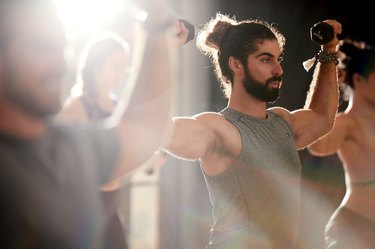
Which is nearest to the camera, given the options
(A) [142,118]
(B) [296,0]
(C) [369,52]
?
(A) [142,118]

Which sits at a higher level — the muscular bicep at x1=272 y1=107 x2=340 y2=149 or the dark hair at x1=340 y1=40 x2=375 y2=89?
the dark hair at x1=340 y1=40 x2=375 y2=89

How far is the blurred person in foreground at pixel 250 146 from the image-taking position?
2246mm

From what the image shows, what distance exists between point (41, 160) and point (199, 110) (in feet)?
15.6

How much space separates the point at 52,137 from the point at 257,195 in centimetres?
128

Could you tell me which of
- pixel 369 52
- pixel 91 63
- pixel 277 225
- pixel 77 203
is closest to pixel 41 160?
pixel 77 203

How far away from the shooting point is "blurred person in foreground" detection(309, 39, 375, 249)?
9.71 feet

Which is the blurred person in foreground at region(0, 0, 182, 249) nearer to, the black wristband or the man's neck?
the man's neck

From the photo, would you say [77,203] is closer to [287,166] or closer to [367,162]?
[287,166]

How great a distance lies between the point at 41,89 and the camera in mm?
1025

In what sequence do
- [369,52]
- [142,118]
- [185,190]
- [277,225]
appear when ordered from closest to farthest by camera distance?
[142,118] → [277,225] → [369,52] → [185,190]

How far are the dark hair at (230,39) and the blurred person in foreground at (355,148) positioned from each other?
0.66 meters

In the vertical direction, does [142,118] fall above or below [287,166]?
above

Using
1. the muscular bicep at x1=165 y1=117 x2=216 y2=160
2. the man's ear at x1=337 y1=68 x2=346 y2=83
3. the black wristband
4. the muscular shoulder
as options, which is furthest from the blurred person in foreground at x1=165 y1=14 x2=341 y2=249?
the man's ear at x1=337 y1=68 x2=346 y2=83

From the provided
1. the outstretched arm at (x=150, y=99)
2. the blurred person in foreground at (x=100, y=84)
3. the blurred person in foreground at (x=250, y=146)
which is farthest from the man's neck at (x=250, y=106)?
the outstretched arm at (x=150, y=99)
